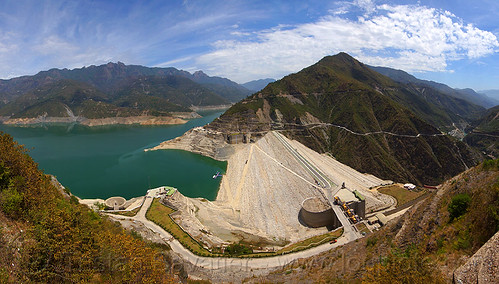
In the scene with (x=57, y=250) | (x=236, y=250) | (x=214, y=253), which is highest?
(x=57, y=250)

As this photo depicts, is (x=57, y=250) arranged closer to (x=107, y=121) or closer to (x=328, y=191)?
(x=328, y=191)

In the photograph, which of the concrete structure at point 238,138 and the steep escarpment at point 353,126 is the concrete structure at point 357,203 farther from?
the concrete structure at point 238,138

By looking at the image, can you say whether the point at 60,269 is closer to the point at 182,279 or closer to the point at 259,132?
the point at 182,279

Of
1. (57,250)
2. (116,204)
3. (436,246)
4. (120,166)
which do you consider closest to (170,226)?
(116,204)

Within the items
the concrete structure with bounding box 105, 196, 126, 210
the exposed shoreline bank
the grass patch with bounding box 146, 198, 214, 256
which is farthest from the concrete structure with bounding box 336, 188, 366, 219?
the exposed shoreline bank

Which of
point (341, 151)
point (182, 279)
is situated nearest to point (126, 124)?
point (341, 151)
